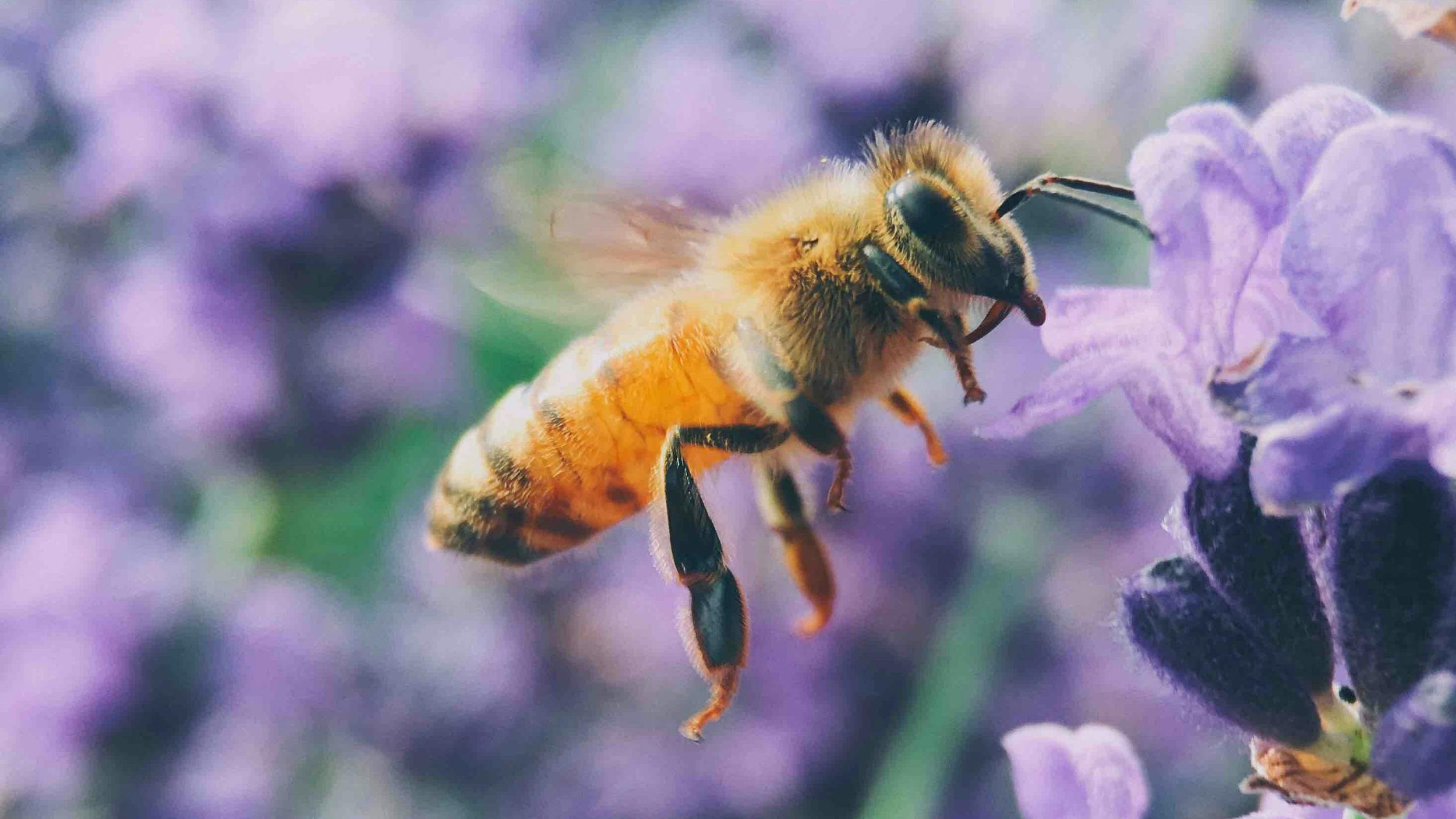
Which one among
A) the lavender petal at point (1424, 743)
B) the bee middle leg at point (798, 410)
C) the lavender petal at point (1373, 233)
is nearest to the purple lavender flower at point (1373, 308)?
the lavender petal at point (1373, 233)

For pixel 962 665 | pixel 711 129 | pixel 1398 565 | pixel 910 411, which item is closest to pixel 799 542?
pixel 910 411

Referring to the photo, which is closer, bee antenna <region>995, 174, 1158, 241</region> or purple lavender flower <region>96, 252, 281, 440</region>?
bee antenna <region>995, 174, 1158, 241</region>

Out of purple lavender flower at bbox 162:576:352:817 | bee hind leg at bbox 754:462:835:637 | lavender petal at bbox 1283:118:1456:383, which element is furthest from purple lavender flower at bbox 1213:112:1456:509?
purple lavender flower at bbox 162:576:352:817

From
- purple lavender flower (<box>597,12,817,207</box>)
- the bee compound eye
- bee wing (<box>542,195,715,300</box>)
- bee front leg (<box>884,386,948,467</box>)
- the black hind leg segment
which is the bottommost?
purple lavender flower (<box>597,12,817,207</box>)

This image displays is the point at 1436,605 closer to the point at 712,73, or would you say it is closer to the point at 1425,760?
the point at 1425,760

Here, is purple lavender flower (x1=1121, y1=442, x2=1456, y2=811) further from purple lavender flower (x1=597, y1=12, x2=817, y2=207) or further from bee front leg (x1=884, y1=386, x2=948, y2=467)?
purple lavender flower (x1=597, y1=12, x2=817, y2=207)
